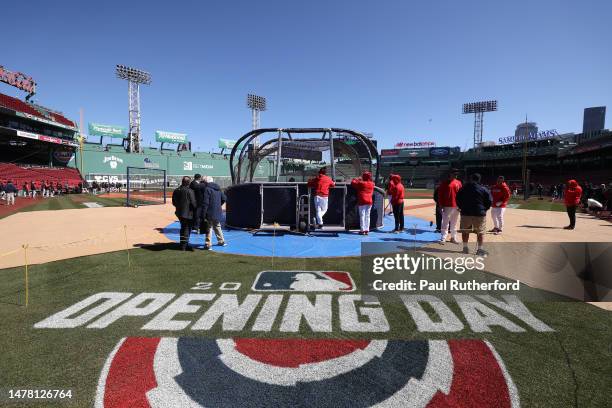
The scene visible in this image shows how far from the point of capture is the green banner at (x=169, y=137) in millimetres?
73625

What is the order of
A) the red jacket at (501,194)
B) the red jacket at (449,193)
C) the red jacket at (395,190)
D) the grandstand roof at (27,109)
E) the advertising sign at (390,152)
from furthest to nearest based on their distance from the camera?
1. the advertising sign at (390,152)
2. the grandstand roof at (27,109)
3. the red jacket at (395,190)
4. the red jacket at (501,194)
5. the red jacket at (449,193)

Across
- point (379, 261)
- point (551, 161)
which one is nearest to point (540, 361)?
point (379, 261)

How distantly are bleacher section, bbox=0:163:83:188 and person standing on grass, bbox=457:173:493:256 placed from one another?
47.8m

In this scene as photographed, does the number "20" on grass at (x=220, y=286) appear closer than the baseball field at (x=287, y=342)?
No

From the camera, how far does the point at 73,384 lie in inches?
101

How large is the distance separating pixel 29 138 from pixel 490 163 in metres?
93.6

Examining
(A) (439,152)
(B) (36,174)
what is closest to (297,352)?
(B) (36,174)

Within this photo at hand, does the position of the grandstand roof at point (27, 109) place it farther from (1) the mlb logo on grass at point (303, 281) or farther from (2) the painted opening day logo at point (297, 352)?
(2) the painted opening day logo at point (297, 352)

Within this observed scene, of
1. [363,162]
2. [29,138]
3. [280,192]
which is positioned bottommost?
[280,192]

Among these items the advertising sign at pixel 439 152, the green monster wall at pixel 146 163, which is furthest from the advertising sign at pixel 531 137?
the green monster wall at pixel 146 163

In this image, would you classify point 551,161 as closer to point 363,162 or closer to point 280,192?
point 363,162

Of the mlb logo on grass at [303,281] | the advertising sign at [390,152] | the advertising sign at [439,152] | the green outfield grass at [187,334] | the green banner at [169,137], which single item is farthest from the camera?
the advertising sign at [390,152]

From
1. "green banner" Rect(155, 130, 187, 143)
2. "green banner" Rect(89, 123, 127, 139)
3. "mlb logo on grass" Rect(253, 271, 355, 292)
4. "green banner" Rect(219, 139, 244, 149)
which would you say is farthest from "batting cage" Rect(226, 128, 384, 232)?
"green banner" Rect(219, 139, 244, 149)

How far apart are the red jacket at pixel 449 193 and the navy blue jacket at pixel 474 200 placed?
968 mm
